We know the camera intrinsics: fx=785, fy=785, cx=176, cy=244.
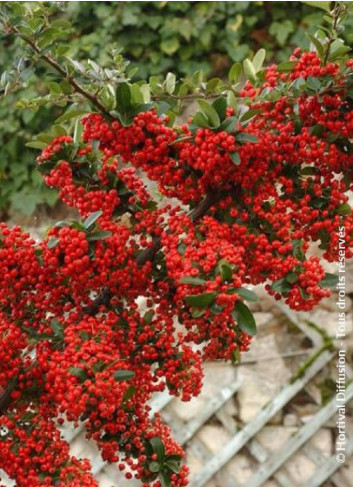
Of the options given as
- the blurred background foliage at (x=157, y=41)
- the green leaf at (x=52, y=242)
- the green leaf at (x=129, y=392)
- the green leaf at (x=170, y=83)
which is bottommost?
the blurred background foliage at (x=157, y=41)

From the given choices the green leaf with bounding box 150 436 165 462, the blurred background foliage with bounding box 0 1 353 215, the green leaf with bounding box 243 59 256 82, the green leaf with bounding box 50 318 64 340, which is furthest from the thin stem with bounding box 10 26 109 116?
the blurred background foliage with bounding box 0 1 353 215

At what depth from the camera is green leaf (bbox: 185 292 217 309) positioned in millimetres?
1205

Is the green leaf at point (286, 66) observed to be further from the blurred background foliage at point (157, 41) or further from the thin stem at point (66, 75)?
the blurred background foliage at point (157, 41)

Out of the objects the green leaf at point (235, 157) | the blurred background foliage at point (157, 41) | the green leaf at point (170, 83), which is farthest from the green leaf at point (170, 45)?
the green leaf at point (235, 157)

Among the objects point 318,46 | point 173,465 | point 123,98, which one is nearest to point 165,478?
point 173,465

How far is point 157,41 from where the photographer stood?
3.84 meters

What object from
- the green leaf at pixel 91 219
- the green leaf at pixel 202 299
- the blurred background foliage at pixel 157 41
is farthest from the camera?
the blurred background foliage at pixel 157 41

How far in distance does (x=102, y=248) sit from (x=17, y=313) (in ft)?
0.67

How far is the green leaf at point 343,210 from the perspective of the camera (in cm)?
139

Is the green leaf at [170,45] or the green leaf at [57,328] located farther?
the green leaf at [170,45]

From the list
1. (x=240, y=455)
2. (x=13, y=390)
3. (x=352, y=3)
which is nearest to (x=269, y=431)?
(x=240, y=455)

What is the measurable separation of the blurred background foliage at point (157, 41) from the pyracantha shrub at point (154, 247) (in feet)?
7.82

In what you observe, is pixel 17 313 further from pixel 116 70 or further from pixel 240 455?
pixel 240 455

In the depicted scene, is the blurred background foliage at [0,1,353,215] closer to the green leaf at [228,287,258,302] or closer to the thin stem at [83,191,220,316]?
the thin stem at [83,191,220,316]
